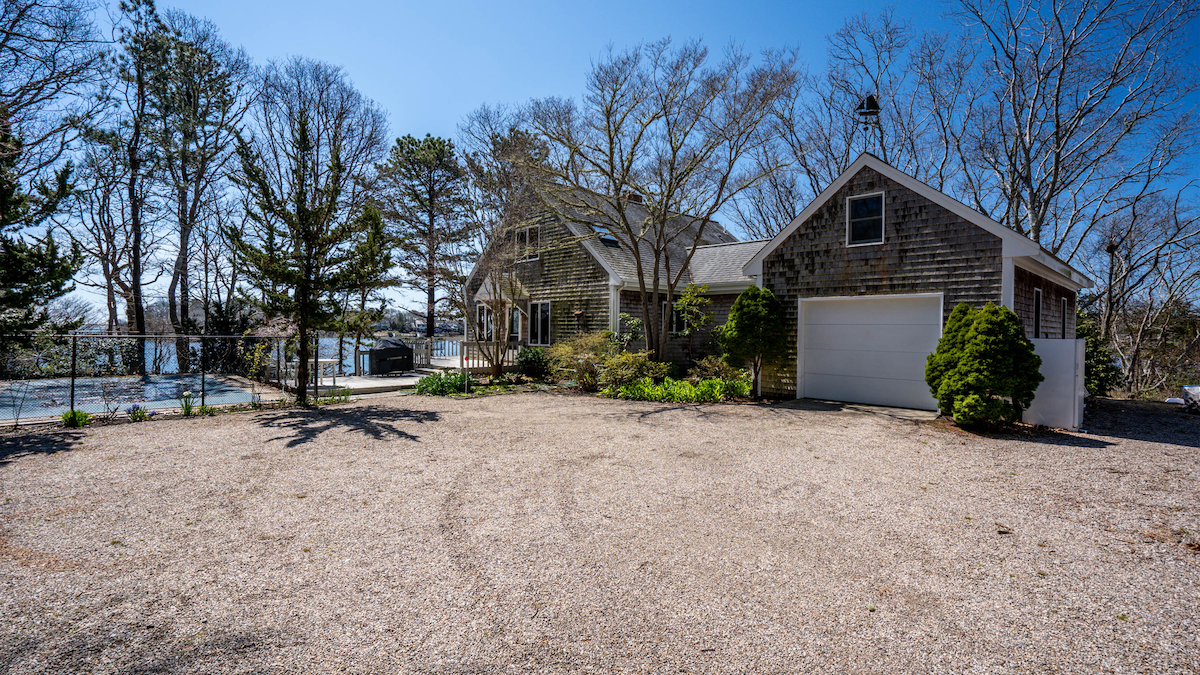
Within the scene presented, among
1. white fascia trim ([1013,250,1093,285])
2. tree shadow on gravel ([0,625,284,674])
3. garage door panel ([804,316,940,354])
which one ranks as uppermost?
white fascia trim ([1013,250,1093,285])

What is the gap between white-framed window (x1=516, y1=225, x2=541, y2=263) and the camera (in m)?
16.6

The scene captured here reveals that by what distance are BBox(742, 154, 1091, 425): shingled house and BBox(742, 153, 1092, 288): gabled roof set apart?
0.02 meters

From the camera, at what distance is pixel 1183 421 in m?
9.33

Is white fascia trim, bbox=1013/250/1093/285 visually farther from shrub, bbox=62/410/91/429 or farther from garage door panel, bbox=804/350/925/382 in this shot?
shrub, bbox=62/410/91/429

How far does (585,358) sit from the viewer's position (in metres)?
13.2

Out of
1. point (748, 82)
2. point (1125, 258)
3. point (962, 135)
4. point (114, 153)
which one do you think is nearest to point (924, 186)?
point (748, 82)

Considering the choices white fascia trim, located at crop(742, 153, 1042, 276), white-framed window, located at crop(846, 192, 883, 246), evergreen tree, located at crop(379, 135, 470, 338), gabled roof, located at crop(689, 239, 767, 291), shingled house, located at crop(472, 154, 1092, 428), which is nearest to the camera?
white fascia trim, located at crop(742, 153, 1042, 276)

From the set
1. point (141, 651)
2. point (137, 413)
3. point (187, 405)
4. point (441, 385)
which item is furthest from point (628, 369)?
point (141, 651)

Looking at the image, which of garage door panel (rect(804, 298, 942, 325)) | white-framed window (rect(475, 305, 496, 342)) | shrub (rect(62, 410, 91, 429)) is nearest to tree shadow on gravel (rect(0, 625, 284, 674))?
shrub (rect(62, 410, 91, 429))

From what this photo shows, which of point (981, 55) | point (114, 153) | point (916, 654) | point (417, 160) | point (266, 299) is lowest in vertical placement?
point (916, 654)

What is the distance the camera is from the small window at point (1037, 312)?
35.5ft

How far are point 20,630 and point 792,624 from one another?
4108 mm

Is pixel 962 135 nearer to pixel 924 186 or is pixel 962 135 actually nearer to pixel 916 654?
pixel 924 186

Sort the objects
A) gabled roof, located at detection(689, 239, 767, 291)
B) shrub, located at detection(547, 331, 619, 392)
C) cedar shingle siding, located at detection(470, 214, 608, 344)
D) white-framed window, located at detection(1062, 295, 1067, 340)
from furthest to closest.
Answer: cedar shingle siding, located at detection(470, 214, 608, 344), gabled roof, located at detection(689, 239, 767, 291), white-framed window, located at detection(1062, 295, 1067, 340), shrub, located at detection(547, 331, 619, 392)
